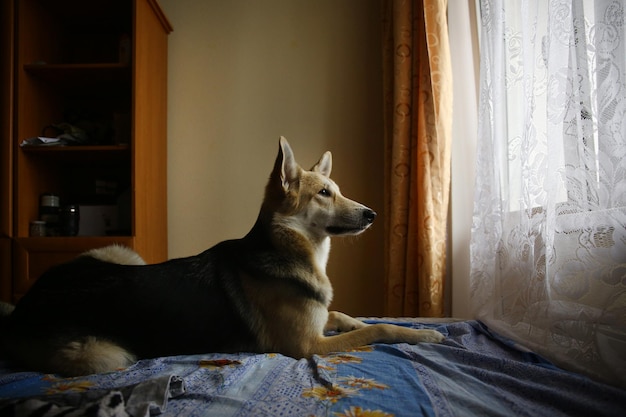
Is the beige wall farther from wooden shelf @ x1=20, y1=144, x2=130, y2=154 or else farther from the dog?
the dog

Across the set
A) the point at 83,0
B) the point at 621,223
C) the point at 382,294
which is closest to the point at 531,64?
the point at 621,223

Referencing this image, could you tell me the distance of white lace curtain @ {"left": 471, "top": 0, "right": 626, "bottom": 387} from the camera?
0.79 m

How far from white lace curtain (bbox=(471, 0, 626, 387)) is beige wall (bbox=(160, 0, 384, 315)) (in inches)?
51.1

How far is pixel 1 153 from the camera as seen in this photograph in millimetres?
2070

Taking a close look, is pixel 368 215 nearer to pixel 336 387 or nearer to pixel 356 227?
pixel 356 227

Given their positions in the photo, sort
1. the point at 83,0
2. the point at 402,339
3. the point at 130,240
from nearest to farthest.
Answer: the point at 402,339, the point at 130,240, the point at 83,0

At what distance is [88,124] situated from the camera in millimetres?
2354

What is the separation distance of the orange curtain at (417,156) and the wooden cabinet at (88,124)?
4.89ft

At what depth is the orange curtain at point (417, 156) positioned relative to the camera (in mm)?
1811

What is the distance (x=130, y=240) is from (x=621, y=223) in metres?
2.11

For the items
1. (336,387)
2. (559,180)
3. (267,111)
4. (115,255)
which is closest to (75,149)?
(115,255)

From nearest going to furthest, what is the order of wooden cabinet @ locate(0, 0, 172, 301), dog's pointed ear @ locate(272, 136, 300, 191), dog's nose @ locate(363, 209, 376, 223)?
dog's pointed ear @ locate(272, 136, 300, 191), dog's nose @ locate(363, 209, 376, 223), wooden cabinet @ locate(0, 0, 172, 301)

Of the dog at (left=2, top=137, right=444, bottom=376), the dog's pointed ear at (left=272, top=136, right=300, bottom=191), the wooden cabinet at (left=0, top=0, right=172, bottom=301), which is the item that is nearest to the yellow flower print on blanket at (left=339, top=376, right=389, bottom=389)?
the dog at (left=2, top=137, right=444, bottom=376)

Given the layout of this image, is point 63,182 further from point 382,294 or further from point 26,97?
point 382,294
